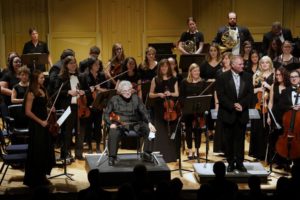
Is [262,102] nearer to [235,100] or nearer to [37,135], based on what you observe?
[235,100]

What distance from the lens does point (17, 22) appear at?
11.3 meters

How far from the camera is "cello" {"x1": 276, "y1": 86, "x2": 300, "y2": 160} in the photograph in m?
6.20

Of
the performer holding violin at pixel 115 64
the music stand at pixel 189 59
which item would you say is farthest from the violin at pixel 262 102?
the performer holding violin at pixel 115 64

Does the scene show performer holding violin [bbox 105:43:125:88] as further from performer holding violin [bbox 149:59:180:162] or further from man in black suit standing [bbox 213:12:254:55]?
man in black suit standing [bbox 213:12:254:55]

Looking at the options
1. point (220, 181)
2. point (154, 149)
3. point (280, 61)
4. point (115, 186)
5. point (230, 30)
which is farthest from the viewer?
point (230, 30)

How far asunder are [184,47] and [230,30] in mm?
891

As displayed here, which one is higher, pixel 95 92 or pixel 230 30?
pixel 230 30

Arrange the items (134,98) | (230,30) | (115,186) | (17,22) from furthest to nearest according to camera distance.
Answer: (17,22) → (230,30) → (134,98) → (115,186)

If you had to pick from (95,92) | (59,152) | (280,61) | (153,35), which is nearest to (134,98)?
(95,92)

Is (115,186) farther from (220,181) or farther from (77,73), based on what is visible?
(220,181)

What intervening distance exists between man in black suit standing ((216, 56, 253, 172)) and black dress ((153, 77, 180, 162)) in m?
1.10

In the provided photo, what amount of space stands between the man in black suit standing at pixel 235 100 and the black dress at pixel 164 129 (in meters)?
1.10

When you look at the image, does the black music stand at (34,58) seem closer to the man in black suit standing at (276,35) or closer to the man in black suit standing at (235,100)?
the man in black suit standing at (235,100)

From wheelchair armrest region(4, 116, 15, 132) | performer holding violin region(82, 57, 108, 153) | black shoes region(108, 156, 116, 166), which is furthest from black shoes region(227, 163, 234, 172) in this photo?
wheelchair armrest region(4, 116, 15, 132)
